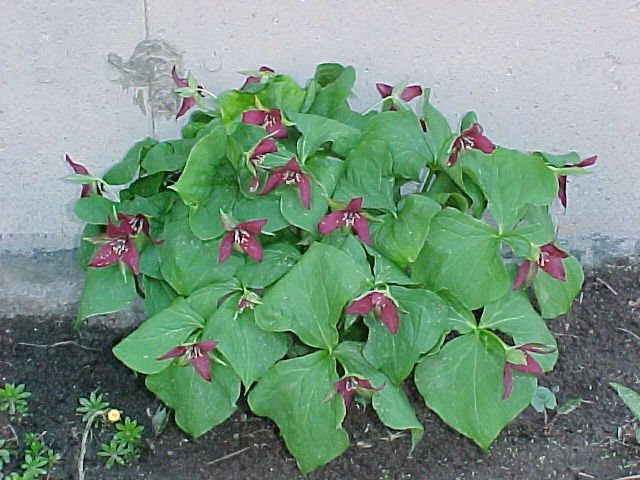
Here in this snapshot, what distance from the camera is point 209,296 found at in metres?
2.11

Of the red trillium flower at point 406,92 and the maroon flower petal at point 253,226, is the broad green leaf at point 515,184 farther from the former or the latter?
the maroon flower petal at point 253,226

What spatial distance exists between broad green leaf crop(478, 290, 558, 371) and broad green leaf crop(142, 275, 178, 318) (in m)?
0.73

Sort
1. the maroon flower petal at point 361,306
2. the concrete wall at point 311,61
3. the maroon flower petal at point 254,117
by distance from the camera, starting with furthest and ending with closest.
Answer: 1. the concrete wall at point 311,61
2. the maroon flower petal at point 254,117
3. the maroon flower petal at point 361,306

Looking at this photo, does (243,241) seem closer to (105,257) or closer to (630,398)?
(105,257)

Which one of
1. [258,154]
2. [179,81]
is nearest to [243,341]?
[258,154]

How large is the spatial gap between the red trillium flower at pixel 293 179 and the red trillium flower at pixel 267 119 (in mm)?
134

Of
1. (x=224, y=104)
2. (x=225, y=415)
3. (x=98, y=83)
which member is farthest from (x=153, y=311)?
(x=98, y=83)

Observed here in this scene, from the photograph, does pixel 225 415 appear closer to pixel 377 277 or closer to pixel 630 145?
pixel 377 277

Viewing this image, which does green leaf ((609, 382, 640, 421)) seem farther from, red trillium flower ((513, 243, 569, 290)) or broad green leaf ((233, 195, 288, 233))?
broad green leaf ((233, 195, 288, 233))

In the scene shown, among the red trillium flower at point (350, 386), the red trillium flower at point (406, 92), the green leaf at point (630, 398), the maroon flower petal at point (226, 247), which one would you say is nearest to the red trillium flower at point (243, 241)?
the maroon flower petal at point (226, 247)

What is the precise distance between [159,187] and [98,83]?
1.56 ft

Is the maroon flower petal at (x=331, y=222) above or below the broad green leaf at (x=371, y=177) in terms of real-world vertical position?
below

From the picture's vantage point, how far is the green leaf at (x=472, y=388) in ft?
6.74

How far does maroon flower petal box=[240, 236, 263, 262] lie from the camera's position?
2057 millimetres
